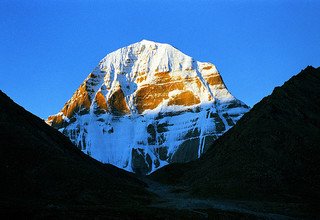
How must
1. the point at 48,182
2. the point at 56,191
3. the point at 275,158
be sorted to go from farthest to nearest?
the point at 275,158 < the point at 48,182 < the point at 56,191

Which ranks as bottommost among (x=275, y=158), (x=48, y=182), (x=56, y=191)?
(x=56, y=191)

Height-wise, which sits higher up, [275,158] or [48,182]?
[275,158]

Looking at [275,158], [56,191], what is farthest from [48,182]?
[275,158]

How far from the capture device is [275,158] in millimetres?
88125

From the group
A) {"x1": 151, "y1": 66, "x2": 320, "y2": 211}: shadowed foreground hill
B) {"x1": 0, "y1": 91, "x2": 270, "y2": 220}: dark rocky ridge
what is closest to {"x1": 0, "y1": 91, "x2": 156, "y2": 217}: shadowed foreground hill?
{"x1": 0, "y1": 91, "x2": 270, "y2": 220}: dark rocky ridge

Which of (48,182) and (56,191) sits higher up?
(48,182)

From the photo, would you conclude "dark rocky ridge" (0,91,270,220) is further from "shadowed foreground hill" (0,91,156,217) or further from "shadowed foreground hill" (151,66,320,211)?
"shadowed foreground hill" (151,66,320,211)

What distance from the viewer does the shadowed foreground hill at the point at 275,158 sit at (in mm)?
76562

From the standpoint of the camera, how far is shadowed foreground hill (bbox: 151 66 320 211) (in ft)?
251

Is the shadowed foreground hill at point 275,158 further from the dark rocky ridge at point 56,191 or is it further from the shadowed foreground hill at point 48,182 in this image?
the shadowed foreground hill at point 48,182

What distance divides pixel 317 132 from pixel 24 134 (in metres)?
62.6

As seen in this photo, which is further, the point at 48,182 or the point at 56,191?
the point at 48,182

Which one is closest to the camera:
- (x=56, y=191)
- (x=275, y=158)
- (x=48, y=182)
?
(x=56, y=191)

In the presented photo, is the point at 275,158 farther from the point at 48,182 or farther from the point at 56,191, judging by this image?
the point at 56,191
